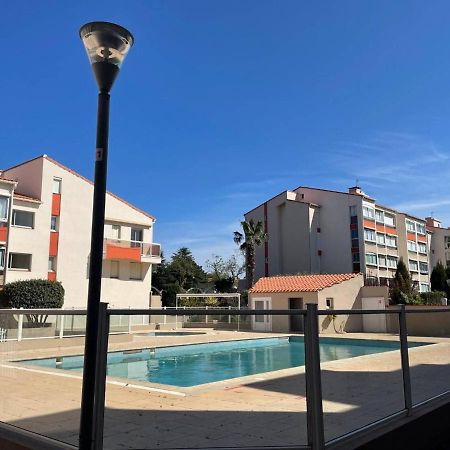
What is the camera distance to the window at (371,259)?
210ft

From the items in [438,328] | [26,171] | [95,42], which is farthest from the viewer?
[26,171]

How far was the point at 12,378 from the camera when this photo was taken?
554cm

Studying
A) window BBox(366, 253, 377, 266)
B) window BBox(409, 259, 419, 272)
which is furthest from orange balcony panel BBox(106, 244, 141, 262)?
window BBox(409, 259, 419, 272)

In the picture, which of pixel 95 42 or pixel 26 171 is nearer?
pixel 95 42

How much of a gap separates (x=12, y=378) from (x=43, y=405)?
2.03 feet

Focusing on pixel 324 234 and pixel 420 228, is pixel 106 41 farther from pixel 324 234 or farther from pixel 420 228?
pixel 420 228

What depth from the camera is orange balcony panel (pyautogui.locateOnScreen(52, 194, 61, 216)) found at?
38.2 m

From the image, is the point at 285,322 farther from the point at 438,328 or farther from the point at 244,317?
the point at 438,328

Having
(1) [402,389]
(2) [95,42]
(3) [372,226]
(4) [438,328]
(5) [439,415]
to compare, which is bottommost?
(5) [439,415]

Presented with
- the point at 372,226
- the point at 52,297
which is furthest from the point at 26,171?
the point at 372,226

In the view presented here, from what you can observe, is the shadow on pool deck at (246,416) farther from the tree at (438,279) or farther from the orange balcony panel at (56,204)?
the tree at (438,279)

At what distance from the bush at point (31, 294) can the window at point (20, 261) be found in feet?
13.9

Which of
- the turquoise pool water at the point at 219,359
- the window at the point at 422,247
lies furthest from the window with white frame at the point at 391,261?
the turquoise pool water at the point at 219,359

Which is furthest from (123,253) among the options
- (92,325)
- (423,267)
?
(423,267)
